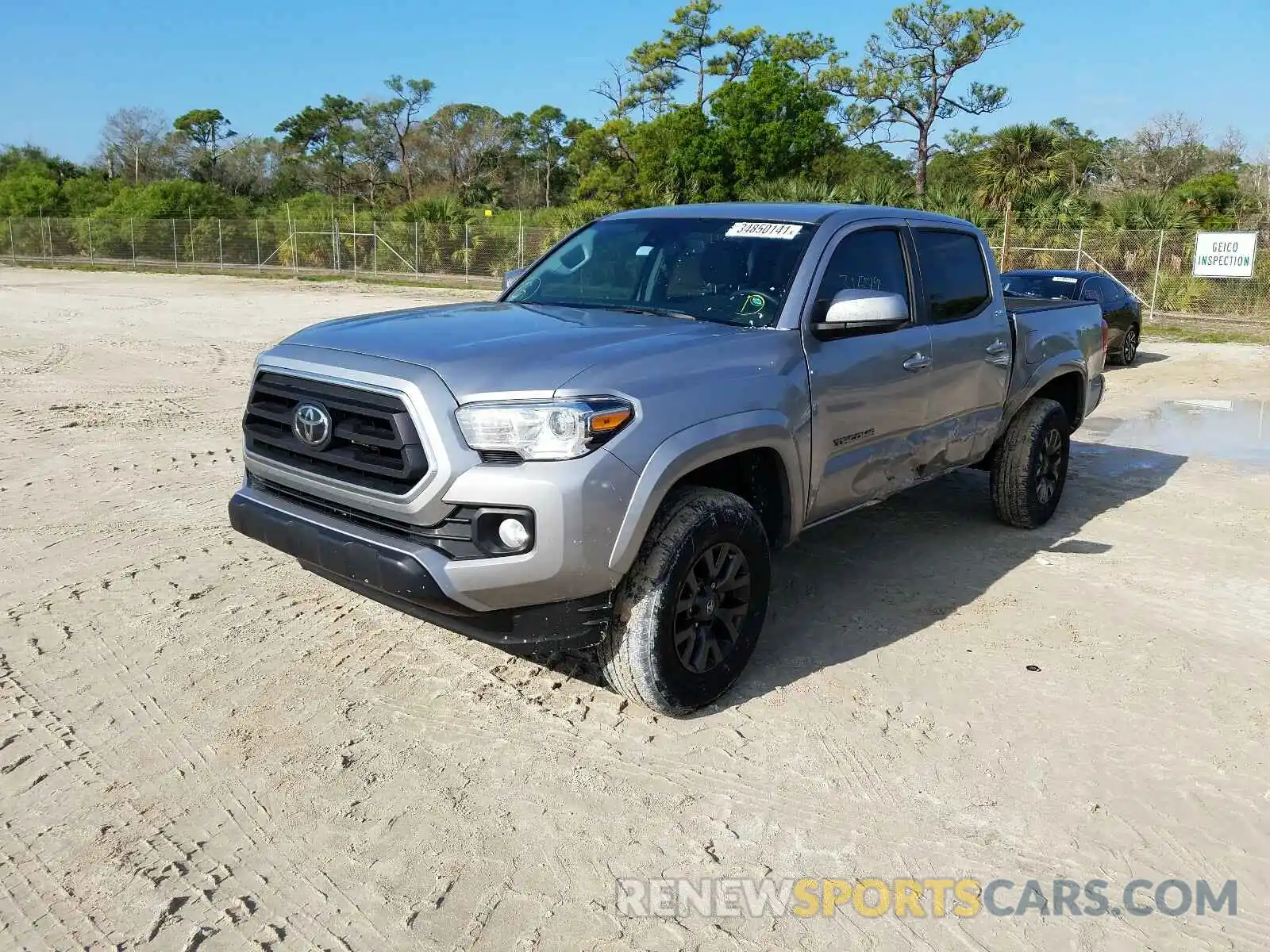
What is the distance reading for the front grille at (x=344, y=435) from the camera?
343cm

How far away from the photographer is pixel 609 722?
3.85 m

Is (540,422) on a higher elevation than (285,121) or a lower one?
lower

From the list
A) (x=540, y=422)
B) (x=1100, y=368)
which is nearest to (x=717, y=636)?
(x=540, y=422)

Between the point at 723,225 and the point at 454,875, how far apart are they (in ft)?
10.2

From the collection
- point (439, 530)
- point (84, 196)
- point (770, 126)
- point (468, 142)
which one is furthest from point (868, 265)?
point (468, 142)

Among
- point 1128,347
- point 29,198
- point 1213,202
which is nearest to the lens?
point 1128,347

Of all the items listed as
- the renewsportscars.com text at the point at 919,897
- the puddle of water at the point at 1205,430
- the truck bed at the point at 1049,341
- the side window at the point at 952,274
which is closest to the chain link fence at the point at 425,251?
the puddle of water at the point at 1205,430

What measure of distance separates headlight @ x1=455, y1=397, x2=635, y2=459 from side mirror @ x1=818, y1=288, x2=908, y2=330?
135 cm

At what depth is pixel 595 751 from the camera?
364 cm

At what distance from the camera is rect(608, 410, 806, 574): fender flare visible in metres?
3.43

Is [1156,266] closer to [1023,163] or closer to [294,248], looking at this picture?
[1023,163]

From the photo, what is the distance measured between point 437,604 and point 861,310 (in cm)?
208

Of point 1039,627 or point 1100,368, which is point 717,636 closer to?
point 1039,627

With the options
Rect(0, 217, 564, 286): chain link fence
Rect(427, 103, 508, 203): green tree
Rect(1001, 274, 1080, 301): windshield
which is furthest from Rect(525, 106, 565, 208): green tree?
Rect(1001, 274, 1080, 301): windshield
